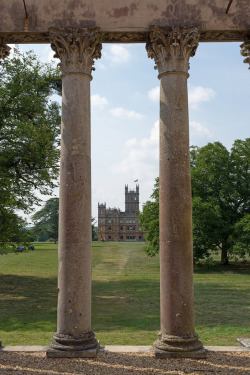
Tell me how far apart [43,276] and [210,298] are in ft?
60.3

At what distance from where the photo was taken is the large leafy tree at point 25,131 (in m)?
26.7

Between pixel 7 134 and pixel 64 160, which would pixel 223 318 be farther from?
pixel 7 134

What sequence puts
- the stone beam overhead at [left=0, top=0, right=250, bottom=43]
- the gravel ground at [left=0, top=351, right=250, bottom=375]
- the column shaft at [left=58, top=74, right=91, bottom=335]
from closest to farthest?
the gravel ground at [left=0, top=351, right=250, bottom=375]
the column shaft at [left=58, top=74, right=91, bottom=335]
the stone beam overhead at [left=0, top=0, right=250, bottom=43]

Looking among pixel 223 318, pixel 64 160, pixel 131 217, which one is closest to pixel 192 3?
pixel 64 160

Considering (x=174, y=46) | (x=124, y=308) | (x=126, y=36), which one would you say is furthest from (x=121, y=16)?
(x=124, y=308)

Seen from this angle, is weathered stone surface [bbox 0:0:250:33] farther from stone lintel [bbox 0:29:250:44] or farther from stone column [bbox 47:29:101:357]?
stone column [bbox 47:29:101:357]

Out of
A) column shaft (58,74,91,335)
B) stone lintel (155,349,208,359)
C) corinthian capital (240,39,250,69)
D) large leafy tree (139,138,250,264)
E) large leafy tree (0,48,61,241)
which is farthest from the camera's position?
large leafy tree (139,138,250,264)

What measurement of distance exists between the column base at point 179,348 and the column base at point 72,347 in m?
1.81

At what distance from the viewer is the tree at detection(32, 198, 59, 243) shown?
112m

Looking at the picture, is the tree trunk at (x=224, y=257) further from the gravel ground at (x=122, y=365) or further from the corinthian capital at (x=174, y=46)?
the corinthian capital at (x=174, y=46)

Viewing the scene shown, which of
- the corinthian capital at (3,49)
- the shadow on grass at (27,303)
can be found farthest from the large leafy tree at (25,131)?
the corinthian capital at (3,49)

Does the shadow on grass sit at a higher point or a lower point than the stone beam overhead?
lower

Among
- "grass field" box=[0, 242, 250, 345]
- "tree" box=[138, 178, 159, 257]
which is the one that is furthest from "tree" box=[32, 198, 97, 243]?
"grass field" box=[0, 242, 250, 345]

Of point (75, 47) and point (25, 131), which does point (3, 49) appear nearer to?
point (75, 47)
